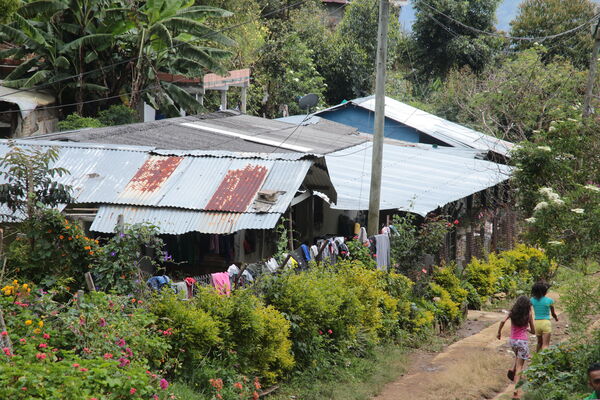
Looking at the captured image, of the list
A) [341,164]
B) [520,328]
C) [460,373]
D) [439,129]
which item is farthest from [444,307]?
[439,129]

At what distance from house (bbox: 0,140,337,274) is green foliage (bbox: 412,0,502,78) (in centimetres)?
2340

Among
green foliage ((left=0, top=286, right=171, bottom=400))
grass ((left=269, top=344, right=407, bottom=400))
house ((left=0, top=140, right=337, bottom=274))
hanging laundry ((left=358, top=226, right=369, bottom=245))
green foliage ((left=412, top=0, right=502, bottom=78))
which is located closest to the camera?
green foliage ((left=0, top=286, right=171, bottom=400))

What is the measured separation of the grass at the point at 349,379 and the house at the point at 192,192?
7.96ft

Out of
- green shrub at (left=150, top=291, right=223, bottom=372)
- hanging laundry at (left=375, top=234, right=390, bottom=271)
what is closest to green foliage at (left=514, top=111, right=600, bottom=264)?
hanging laundry at (left=375, top=234, right=390, bottom=271)

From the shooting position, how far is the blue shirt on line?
10.4m

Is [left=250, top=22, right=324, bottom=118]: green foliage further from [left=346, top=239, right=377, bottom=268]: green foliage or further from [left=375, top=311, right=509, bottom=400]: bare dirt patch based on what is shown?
[left=375, top=311, right=509, bottom=400]: bare dirt patch

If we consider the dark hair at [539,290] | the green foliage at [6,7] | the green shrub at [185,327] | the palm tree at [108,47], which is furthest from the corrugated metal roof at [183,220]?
the palm tree at [108,47]

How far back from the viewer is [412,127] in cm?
2419

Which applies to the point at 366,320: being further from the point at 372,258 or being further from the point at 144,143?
the point at 144,143

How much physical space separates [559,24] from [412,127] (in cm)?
1637

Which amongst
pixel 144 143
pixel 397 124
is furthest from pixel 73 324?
pixel 397 124

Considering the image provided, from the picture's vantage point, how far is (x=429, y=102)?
38.4m

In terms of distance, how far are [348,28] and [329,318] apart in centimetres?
2736

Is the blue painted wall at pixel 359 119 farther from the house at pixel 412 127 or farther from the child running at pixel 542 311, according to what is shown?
the child running at pixel 542 311
